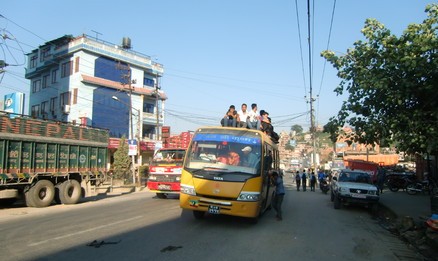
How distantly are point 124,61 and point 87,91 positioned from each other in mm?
5854

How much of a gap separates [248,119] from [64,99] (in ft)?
103

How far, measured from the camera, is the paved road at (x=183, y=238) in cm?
673

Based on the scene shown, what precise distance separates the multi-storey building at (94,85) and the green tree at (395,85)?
74.6 ft

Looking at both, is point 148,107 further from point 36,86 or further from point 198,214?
point 198,214

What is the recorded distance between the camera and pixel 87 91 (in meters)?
37.1

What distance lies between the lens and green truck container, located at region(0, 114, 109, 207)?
12.9m

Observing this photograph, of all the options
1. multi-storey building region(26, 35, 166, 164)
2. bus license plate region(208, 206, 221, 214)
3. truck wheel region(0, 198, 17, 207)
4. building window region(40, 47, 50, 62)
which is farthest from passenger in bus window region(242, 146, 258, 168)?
building window region(40, 47, 50, 62)

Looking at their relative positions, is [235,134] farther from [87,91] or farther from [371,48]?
[87,91]

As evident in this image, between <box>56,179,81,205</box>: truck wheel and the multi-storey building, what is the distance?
18.1 metres

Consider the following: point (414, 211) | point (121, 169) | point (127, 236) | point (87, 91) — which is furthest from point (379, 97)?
point (87, 91)

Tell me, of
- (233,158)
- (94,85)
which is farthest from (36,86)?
(233,158)

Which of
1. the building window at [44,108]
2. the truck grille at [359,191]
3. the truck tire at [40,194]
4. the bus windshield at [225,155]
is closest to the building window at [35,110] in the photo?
the building window at [44,108]

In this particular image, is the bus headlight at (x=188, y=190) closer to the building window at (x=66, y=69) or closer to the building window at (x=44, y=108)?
the building window at (x=66, y=69)

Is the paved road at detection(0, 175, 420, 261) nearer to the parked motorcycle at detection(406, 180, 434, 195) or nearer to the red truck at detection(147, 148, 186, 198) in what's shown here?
the red truck at detection(147, 148, 186, 198)
